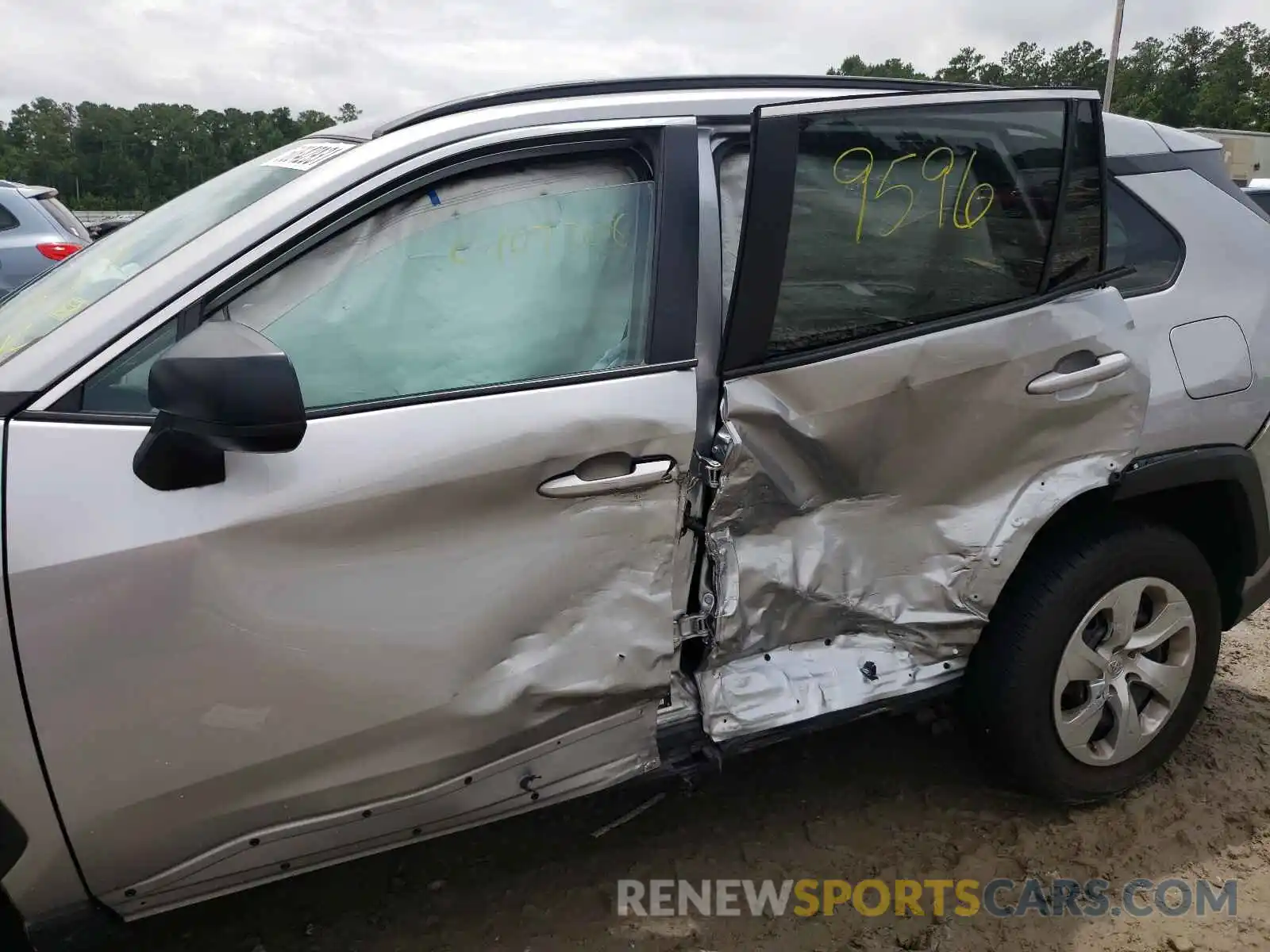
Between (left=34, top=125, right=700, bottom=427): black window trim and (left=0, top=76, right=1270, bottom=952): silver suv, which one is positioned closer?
(left=0, top=76, right=1270, bottom=952): silver suv

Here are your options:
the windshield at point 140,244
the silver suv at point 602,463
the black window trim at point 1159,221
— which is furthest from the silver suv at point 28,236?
the black window trim at point 1159,221

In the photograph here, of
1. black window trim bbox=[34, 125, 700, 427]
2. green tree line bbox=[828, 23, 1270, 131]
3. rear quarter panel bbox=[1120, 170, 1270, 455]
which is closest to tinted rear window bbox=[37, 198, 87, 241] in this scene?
black window trim bbox=[34, 125, 700, 427]

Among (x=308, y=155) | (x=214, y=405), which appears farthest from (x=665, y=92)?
(x=214, y=405)

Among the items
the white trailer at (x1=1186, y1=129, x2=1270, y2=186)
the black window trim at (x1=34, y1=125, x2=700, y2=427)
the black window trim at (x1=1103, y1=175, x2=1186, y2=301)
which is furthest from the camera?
the white trailer at (x1=1186, y1=129, x2=1270, y2=186)

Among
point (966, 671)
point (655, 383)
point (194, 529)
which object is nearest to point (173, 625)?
point (194, 529)

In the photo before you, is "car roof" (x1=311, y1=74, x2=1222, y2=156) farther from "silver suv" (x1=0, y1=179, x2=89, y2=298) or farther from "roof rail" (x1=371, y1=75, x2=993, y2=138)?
"silver suv" (x1=0, y1=179, x2=89, y2=298)

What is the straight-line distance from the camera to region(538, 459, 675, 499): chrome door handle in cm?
187

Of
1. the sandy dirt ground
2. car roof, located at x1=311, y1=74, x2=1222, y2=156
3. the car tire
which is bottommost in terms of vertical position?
the sandy dirt ground

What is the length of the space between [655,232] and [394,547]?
859mm

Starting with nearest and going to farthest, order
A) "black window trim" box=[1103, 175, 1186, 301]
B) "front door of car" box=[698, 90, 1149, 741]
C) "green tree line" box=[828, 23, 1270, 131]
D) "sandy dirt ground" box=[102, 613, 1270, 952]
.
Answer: "front door of car" box=[698, 90, 1149, 741]
"sandy dirt ground" box=[102, 613, 1270, 952]
"black window trim" box=[1103, 175, 1186, 301]
"green tree line" box=[828, 23, 1270, 131]

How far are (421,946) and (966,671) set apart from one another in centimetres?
152

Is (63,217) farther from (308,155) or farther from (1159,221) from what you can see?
(1159,221)

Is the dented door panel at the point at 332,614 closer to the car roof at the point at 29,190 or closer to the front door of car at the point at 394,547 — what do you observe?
the front door of car at the point at 394,547

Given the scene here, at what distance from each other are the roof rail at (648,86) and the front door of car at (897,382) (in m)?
0.20
